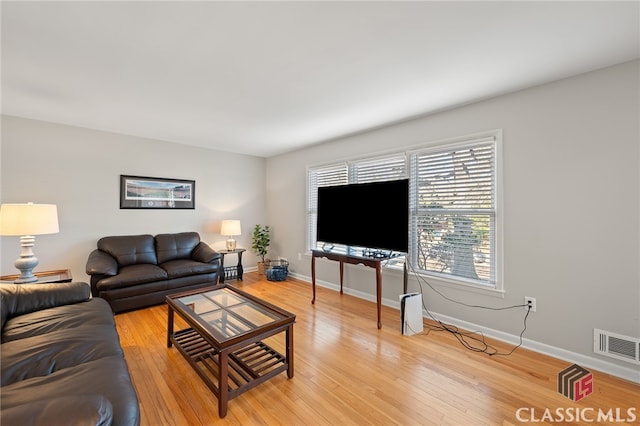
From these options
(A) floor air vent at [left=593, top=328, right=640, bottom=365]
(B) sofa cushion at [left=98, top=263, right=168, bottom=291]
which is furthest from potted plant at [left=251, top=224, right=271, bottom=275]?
(A) floor air vent at [left=593, top=328, right=640, bottom=365]

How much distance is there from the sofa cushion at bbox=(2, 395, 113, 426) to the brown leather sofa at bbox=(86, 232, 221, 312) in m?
2.62

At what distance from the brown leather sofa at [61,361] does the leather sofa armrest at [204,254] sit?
173 cm

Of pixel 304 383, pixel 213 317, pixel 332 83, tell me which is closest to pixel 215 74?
pixel 332 83

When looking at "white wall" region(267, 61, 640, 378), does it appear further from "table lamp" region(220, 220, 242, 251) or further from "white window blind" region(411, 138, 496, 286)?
"table lamp" region(220, 220, 242, 251)

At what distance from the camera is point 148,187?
4.24m

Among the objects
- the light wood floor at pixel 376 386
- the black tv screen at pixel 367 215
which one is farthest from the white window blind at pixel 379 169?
the light wood floor at pixel 376 386

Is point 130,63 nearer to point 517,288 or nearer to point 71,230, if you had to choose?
point 71,230

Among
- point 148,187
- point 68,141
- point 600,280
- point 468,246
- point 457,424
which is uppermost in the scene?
point 68,141

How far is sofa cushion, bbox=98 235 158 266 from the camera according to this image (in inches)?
144

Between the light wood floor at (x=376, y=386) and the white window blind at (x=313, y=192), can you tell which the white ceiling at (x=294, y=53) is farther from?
the light wood floor at (x=376, y=386)

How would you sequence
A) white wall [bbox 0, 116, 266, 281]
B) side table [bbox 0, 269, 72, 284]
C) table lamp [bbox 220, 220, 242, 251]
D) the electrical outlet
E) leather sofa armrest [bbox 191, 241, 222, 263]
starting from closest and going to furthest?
the electrical outlet < side table [bbox 0, 269, 72, 284] < white wall [bbox 0, 116, 266, 281] < leather sofa armrest [bbox 191, 241, 222, 263] < table lamp [bbox 220, 220, 242, 251]

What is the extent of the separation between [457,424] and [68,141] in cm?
517

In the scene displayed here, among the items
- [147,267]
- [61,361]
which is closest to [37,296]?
[61,361]

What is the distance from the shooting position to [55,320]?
1860 millimetres
